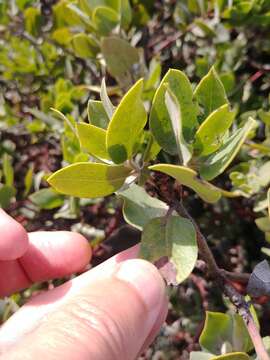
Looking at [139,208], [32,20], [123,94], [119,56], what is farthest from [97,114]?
[32,20]

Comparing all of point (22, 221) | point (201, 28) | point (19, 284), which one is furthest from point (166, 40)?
point (19, 284)

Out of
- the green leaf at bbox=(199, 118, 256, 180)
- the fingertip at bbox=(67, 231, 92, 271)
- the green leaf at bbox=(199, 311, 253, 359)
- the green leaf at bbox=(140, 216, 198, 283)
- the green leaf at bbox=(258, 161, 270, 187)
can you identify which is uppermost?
the green leaf at bbox=(199, 118, 256, 180)

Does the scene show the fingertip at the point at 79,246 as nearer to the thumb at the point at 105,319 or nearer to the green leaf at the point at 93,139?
the thumb at the point at 105,319

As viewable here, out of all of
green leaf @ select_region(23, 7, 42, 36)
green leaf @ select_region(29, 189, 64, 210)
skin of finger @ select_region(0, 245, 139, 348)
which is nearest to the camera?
skin of finger @ select_region(0, 245, 139, 348)

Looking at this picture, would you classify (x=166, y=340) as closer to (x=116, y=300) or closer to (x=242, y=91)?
(x=116, y=300)

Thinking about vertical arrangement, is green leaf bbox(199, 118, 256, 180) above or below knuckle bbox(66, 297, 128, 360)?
above

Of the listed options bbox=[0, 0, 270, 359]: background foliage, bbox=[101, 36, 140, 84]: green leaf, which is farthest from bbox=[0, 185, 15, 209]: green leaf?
bbox=[101, 36, 140, 84]: green leaf

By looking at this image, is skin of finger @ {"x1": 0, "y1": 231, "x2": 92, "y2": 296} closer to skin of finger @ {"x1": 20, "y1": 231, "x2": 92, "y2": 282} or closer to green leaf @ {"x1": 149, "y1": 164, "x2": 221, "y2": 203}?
skin of finger @ {"x1": 20, "y1": 231, "x2": 92, "y2": 282}
